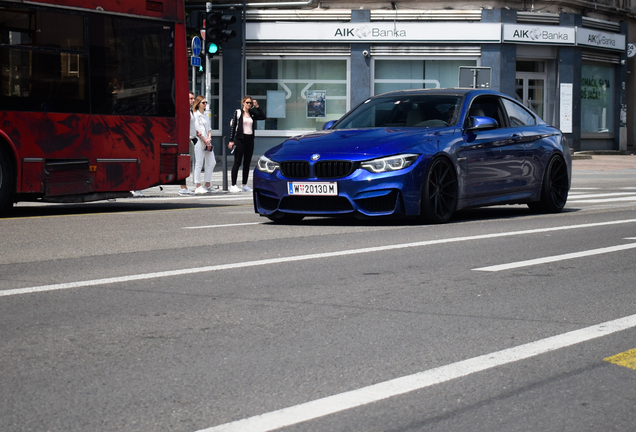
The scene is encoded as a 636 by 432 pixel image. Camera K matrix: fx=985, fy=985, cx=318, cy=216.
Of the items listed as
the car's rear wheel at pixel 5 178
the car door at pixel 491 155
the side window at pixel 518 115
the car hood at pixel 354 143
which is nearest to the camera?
the car hood at pixel 354 143

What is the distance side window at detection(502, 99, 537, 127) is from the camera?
12.5 metres

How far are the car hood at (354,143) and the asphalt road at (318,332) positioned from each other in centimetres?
110

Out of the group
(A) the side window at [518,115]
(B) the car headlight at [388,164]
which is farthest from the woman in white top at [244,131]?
(B) the car headlight at [388,164]

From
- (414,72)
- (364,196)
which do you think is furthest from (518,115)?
(414,72)

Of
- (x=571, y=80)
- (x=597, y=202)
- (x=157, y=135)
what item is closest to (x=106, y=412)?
(x=157, y=135)

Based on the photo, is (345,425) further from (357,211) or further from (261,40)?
(261,40)

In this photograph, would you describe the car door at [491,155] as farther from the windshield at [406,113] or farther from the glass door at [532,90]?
the glass door at [532,90]

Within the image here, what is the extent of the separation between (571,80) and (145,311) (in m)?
33.2

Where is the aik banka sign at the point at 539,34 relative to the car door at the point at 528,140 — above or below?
above

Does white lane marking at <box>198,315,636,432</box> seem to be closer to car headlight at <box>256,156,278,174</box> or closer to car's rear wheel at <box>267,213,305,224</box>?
car headlight at <box>256,156,278,174</box>

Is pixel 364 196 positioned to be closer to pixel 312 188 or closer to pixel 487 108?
pixel 312 188

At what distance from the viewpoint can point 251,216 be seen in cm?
1262

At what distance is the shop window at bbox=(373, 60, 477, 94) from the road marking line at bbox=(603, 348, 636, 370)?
1202 inches

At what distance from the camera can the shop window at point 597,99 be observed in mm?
38125
